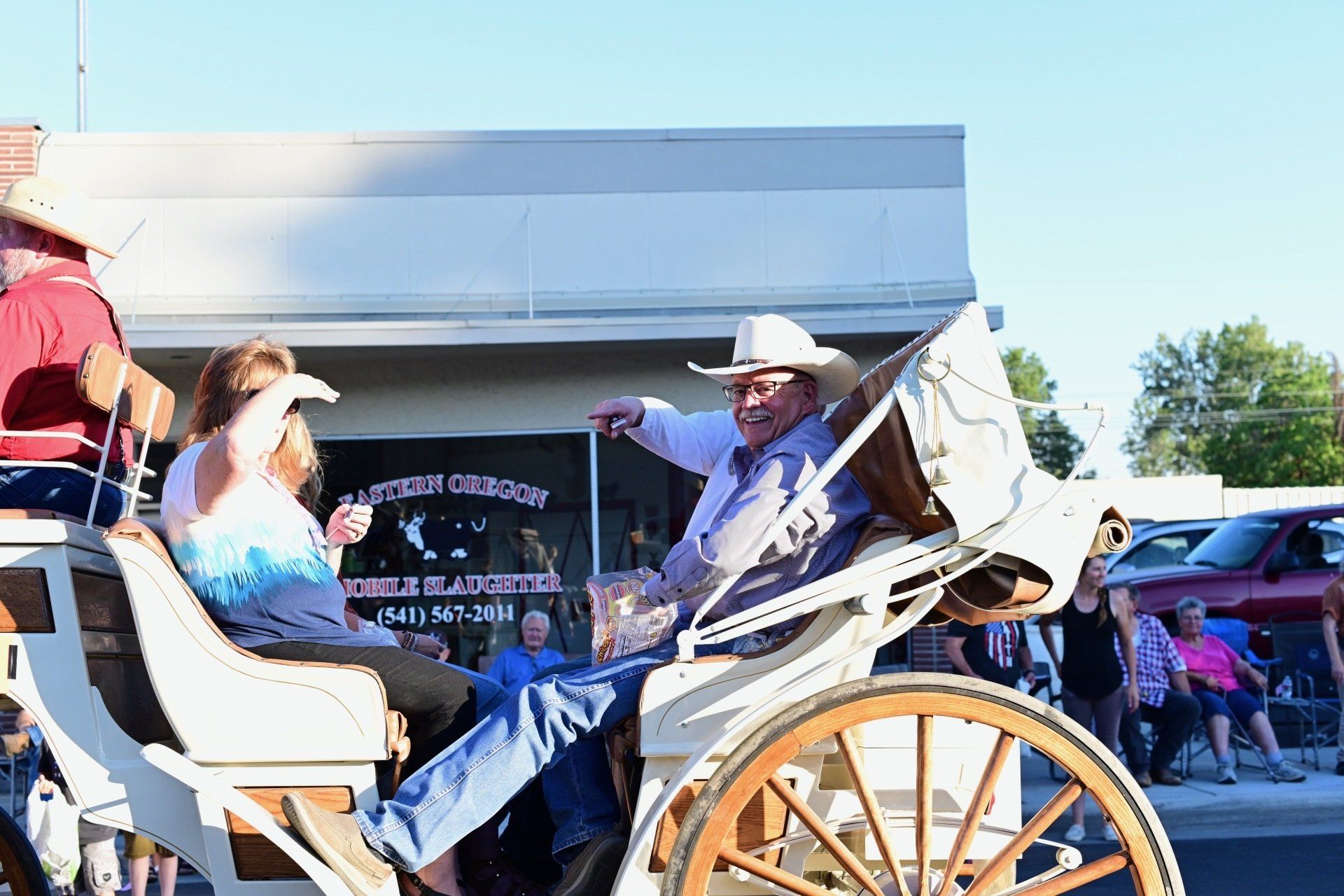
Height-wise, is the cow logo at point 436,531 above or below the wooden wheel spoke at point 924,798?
above

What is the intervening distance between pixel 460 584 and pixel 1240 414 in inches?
2237

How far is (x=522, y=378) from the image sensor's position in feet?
35.2

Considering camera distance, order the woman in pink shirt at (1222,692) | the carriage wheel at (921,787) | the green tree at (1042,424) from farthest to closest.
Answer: the green tree at (1042,424), the woman in pink shirt at (1222,692), the carriage wheel at (921,787)

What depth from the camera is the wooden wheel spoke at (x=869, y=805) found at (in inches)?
122

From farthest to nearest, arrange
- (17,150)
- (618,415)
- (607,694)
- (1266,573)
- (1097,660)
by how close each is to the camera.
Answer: (1266,573), (17,150), (1097,660), (618,415), (607,694)

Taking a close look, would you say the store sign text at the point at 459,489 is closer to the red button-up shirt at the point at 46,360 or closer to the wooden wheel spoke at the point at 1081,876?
the red button-up shirt at the point at 46,360

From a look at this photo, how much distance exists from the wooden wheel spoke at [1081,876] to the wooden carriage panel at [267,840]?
1811 millimetres

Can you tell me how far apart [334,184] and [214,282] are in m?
1.37

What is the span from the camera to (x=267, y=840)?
3.28 m

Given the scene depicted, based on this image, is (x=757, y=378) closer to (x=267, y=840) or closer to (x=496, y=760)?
(x=496, y=760)

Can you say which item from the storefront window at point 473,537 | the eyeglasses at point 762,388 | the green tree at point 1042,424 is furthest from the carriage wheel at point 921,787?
the green tree at point 1042,424

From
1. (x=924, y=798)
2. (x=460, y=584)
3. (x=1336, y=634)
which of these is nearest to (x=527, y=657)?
(x=460, y=584)

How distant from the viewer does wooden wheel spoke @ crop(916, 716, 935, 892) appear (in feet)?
10.2

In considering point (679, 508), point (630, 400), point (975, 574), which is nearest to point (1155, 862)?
point (975, 574)
